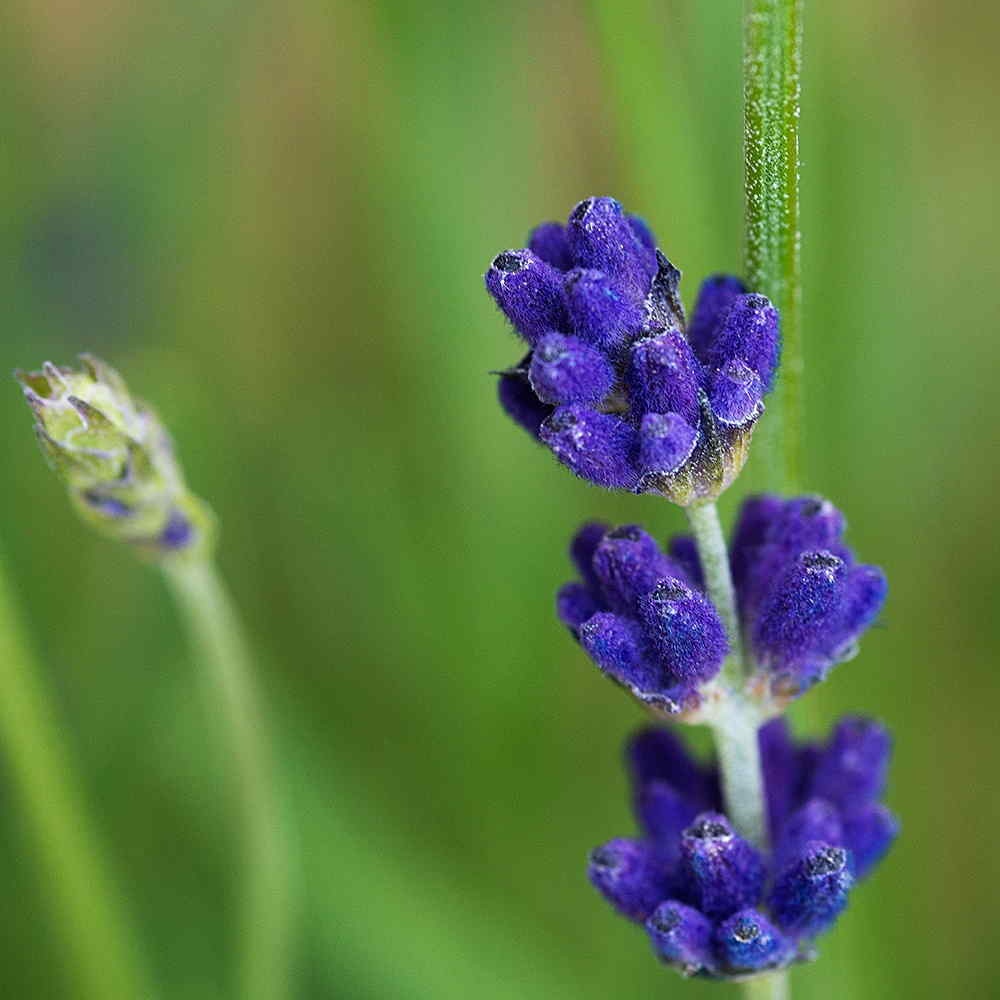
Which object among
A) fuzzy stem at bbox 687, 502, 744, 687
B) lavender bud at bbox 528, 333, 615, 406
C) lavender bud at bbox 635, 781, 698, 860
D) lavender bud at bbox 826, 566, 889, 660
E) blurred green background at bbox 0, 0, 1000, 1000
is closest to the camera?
lavender bud at bbox 528, 333, 615, 406

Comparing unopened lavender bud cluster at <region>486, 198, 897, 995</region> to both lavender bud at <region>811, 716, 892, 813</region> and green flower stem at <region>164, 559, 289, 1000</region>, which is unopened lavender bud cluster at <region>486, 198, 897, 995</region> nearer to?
lavender bud at <region>811, 716, 892, 813</region>

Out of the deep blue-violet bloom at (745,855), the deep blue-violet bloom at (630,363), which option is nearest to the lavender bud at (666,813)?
the deep blue-violet bloom at (745,855)

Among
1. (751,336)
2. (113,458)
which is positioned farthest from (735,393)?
(113,458)

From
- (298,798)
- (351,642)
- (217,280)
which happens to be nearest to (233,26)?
(217,280)

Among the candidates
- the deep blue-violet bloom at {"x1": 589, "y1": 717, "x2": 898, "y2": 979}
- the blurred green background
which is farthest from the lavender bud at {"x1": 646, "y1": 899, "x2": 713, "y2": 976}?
the blurred green background

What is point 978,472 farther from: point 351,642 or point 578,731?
point 351,642

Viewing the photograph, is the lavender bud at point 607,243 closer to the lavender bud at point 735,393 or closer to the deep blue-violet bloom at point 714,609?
the lavender bud at point 735,393

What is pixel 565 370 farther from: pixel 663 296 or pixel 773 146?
pixel 773 146
